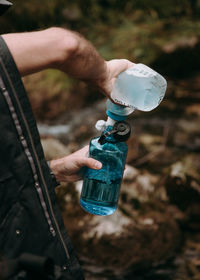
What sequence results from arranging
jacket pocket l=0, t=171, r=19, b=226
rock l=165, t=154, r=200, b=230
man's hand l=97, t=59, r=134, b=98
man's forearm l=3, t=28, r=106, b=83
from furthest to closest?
rock l=165, t=154, r=200, b=230 → man's hand l=97, t=59, r=134, b=98 → jacket pocket l=0, t=171, r=19, b=226 → man's forearm l=3, t=28, r=106, b=83

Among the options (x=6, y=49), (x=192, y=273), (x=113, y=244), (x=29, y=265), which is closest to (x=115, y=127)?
(x=6, y=49)

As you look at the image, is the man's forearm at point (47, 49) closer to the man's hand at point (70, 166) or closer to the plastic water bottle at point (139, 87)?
the plastic water bottle at point (139, 87)

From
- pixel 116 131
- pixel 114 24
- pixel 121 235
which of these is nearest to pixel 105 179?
pixel 116 131

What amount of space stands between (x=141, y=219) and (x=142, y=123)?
2.95 m

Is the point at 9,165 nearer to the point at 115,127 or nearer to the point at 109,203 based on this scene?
the point at 115,127

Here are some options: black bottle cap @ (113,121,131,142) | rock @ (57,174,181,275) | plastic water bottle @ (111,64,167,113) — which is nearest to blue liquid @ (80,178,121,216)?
black bottle cap @ (113,121,131,142)

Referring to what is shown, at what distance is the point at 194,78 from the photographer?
8203mm

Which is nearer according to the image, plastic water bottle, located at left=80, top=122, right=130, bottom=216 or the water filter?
the water filter

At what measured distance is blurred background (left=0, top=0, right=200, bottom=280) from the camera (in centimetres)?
448

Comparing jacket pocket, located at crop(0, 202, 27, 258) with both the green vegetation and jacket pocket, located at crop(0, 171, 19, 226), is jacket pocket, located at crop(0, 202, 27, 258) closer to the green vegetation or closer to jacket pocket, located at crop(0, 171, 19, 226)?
jacket pocket, located at crop(0, 171, 19, 226)

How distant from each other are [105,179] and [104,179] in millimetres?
13

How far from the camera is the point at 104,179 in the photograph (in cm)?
250

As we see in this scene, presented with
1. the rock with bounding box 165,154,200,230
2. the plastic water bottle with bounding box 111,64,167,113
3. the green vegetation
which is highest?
the plastic water bottle with bounding box 111,64,167,113

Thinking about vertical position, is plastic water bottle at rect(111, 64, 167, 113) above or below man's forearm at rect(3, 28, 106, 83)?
below
